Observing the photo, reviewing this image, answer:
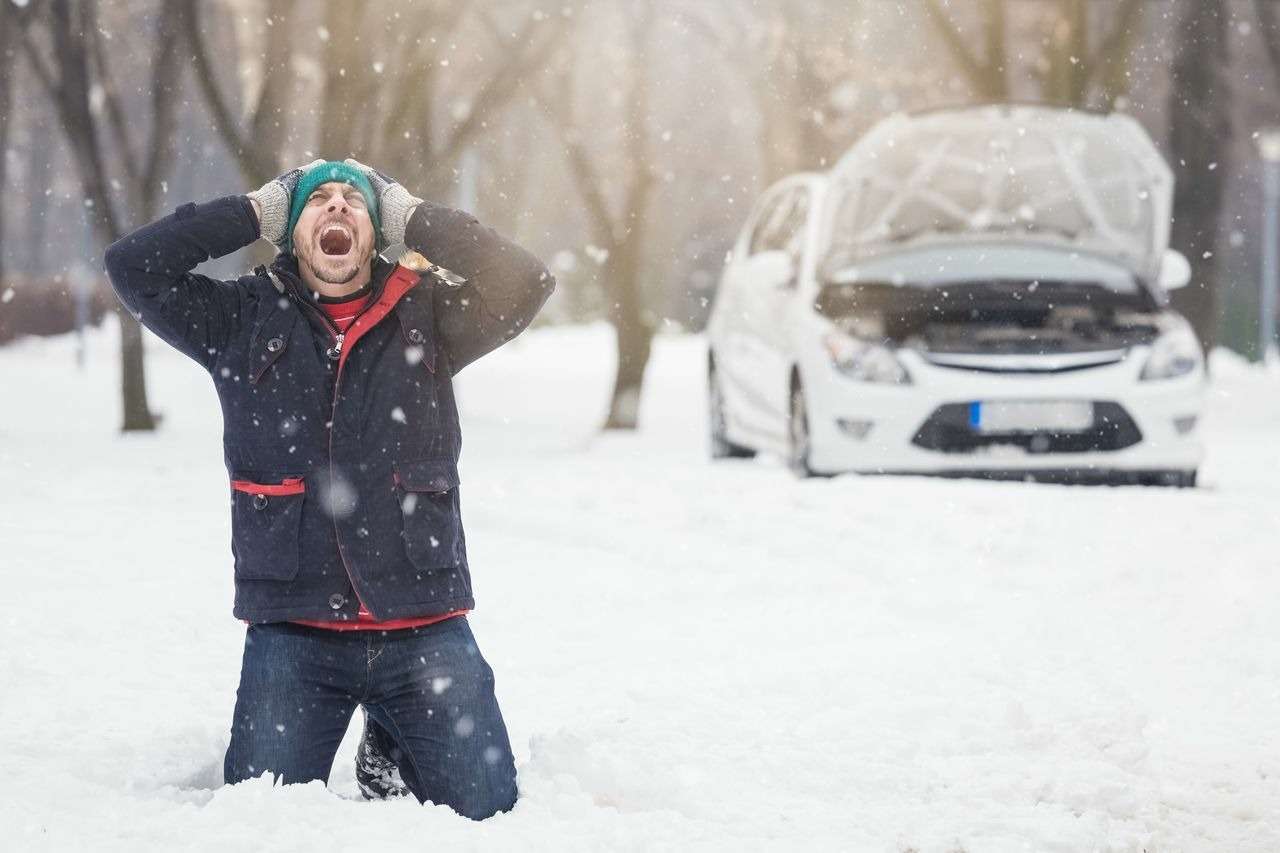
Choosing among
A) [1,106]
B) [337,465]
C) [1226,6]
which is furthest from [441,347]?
[1226,6]

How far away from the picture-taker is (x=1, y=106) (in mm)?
14727

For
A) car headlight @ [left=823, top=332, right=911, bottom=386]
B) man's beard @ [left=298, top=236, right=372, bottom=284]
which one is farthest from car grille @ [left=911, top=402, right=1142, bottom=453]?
man's beard @ [left=298, top=236, right=372, bottom=284]

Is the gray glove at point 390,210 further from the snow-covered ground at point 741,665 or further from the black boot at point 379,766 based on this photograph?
the snow-covered ground at point 741,665

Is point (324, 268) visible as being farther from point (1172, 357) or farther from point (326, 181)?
point (1172, 357)

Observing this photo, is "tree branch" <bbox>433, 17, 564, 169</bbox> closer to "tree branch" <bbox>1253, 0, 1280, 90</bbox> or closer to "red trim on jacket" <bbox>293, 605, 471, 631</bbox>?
"tree branch" <bbox>1253, 0, 1280, 90</bbox>

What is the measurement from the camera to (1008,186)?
10375 millimetres

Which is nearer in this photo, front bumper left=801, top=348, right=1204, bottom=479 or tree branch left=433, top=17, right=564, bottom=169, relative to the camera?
front bumper left=801, top=348, right=1204, bottom=479

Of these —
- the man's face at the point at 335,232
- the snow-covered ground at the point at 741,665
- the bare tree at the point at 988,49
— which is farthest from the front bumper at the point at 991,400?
the bare tree at the point at 988,49

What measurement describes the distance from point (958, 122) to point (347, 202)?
6.39m

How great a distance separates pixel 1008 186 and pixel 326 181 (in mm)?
7229

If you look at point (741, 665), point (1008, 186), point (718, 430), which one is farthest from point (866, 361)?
point (741, 665)

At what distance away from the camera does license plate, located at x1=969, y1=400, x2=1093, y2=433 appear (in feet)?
27.3

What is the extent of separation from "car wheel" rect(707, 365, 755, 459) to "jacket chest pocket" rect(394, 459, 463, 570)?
734 cm

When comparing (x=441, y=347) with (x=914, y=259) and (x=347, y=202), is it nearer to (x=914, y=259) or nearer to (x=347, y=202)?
(x=347, y=202)
